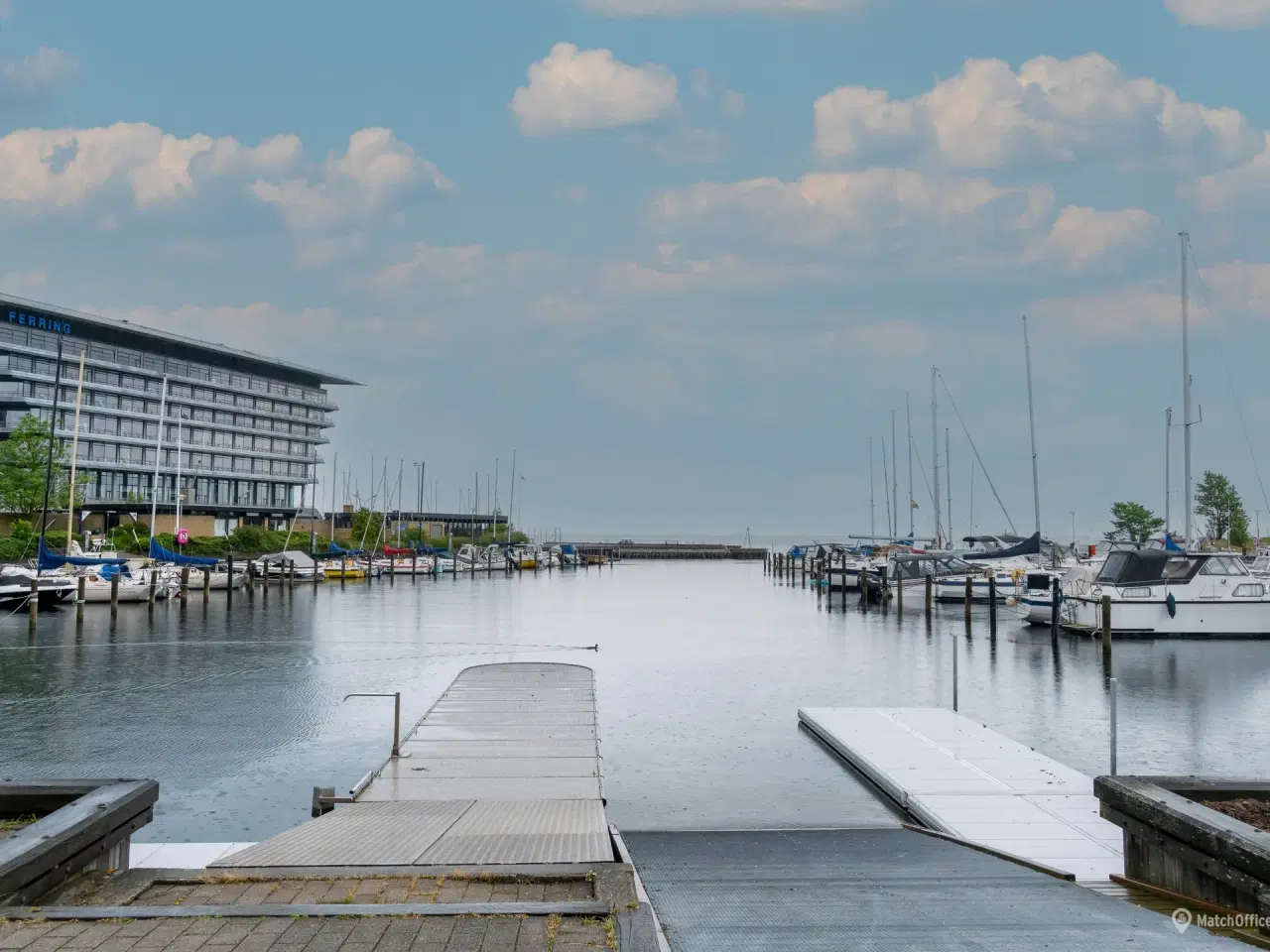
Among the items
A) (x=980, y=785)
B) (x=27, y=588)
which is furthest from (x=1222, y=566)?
(x=27, y=588)

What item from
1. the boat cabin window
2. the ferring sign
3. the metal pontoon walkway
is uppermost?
the ferring sign

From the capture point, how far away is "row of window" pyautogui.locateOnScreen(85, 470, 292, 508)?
13500 cm

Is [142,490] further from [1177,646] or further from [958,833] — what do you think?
[958,833]

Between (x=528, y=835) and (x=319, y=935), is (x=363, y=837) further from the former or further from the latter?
(x=319, y=935)

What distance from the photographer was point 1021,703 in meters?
32.4

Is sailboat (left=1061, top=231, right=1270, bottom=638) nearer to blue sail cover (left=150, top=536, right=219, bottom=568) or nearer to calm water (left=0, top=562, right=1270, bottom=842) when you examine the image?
calm water (left=0, top=562, right=1270, bottom=842)

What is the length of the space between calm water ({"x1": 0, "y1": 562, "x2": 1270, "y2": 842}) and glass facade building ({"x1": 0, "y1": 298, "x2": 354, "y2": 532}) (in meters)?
76.5

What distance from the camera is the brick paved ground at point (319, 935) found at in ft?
20.5

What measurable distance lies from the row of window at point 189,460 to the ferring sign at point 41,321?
47.3ft

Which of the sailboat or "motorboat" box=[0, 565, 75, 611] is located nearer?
the sailboat

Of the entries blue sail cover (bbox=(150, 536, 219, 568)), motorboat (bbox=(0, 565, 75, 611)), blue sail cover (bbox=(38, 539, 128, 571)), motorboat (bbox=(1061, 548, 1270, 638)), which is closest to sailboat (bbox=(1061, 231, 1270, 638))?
motorboat (bbox=(1061, 548, 1270, 638))

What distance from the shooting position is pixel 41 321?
13050 cm

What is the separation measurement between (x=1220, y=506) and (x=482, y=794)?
137 m

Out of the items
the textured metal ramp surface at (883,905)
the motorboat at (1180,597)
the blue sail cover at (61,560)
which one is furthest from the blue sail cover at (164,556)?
the textured metal ramp surface at (883,905)
